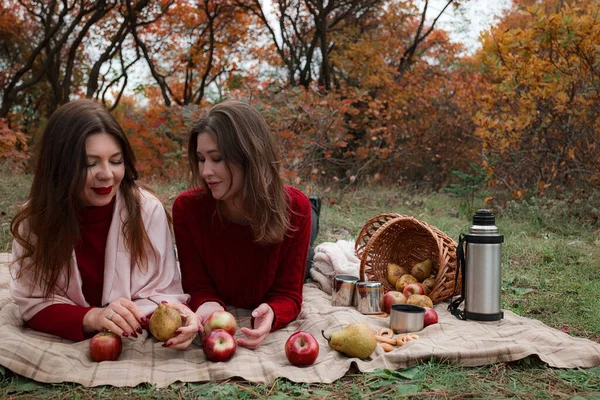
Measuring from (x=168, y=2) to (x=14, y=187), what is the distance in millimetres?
6553

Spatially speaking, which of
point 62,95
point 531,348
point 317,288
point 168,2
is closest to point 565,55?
point 317,288

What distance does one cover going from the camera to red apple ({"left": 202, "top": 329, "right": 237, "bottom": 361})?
2697 mm

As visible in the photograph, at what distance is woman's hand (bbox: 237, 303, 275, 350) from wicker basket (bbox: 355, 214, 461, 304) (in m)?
1.02

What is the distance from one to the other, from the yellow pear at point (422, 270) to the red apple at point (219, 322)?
166cm

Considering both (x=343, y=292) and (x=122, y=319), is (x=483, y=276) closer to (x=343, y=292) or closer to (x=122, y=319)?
(x=343, y=292)

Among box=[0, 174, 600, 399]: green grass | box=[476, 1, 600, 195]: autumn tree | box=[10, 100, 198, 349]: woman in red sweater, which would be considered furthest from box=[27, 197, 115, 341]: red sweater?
box=[476, 1, 600, 195]: autumn tree

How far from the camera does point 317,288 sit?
425cm

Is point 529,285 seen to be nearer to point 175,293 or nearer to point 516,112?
point 175,293

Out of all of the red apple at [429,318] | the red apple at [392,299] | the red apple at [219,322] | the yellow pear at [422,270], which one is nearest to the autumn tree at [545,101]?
the yellow pear at [422,270]

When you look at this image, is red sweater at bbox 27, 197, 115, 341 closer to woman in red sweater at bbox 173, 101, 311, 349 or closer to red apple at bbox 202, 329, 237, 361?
woman in red sweater at bbox 173, 101, 311, 349

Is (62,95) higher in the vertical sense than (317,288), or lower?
higher

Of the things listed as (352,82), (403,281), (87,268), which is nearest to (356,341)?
(403,281)

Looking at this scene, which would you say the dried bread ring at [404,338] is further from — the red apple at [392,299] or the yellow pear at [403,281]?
the yellow pear at [403,281]

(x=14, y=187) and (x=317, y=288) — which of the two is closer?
(x=317, y=288)
